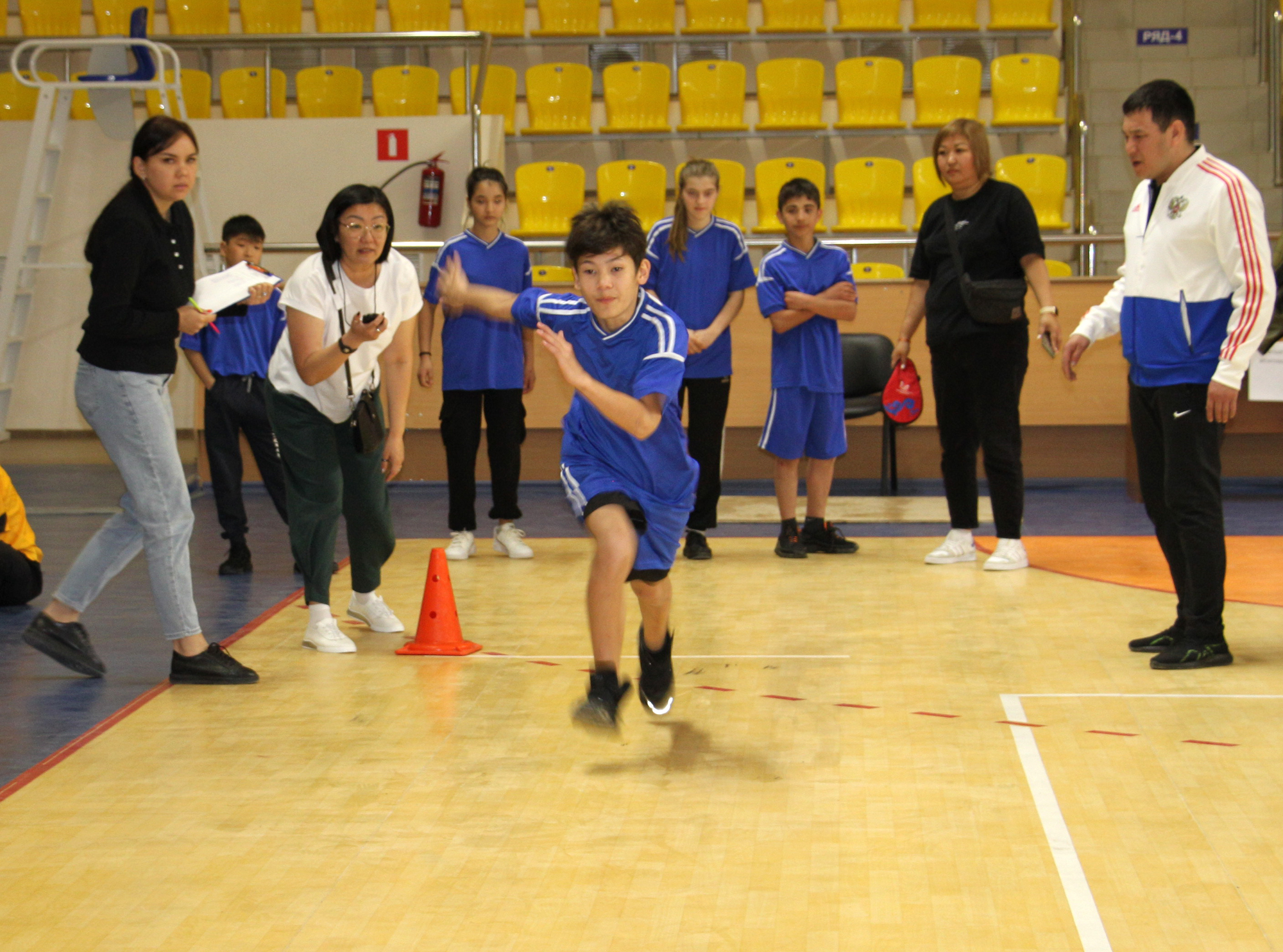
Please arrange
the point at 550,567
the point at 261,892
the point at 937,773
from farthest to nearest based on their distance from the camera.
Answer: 1. the point at 550,567
2. the point at 937,773
3. the point at 261,892

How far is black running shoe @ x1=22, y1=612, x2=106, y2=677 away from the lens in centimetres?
401

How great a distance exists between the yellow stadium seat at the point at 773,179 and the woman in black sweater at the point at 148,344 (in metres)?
6.72

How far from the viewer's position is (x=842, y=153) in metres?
11.0

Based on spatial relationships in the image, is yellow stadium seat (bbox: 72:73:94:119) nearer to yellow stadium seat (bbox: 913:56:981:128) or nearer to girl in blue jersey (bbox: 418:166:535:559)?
girl in blue jersey (bbox: 418:166:535:559)

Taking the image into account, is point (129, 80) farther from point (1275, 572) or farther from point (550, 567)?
point (1275, 572)

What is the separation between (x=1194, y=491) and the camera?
156 inches

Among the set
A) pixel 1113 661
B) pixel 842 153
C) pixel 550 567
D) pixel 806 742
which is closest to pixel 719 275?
pixel 550 567

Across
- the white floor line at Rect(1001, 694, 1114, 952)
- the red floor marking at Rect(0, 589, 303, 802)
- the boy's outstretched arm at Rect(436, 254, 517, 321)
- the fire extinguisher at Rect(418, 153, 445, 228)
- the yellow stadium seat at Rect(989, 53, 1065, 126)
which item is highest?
the yellow stadium seat at Rect(989, 53, 1065, 126)

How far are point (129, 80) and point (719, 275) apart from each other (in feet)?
13.4

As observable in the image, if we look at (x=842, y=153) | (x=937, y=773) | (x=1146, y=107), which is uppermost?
(x=842, y=153)

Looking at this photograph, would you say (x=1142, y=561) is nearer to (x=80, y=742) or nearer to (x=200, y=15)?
(x=80, y=742)

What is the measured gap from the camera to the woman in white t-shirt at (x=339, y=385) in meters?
4.12

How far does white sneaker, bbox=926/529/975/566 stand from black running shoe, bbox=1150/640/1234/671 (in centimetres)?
177

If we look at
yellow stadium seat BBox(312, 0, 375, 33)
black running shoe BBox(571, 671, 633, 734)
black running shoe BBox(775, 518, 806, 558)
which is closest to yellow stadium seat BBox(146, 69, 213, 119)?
yellow stadium seat BBox(312, 0, 375, 33)
